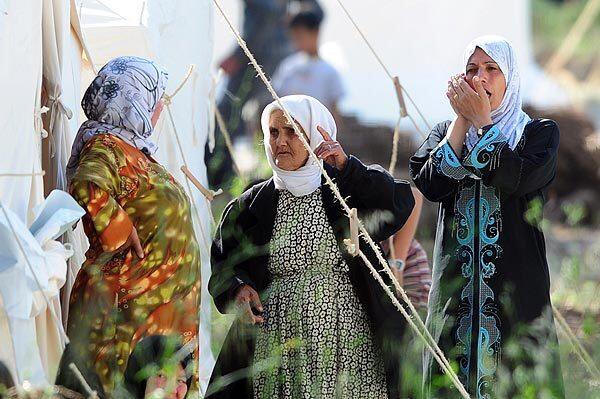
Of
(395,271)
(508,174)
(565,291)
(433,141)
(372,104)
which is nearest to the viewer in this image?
(565,291)

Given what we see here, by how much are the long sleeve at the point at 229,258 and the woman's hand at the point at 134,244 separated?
39cm

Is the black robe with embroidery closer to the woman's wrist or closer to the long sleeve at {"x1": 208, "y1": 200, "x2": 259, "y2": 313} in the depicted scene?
the woman's wrist

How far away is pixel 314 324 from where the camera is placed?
16.1ft

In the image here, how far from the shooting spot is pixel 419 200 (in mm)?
6434

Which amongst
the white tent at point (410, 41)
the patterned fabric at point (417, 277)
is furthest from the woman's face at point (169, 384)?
the white tent at point (410, 41)

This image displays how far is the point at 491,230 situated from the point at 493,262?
93 mm

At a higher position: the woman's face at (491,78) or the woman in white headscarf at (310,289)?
the woman's face at (491,78)

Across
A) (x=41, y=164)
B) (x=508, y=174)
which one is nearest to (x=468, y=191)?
(x=508, y=174)

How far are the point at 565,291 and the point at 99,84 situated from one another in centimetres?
146

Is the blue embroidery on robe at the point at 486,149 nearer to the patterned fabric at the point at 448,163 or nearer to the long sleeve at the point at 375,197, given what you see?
the patterned fabric at the point at 448,163

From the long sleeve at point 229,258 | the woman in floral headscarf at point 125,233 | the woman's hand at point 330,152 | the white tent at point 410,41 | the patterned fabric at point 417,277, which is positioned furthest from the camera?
the white tent at point 410,41

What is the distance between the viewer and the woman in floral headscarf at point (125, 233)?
4609mm

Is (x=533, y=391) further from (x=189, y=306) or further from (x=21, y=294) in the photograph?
(x=21, y=294)

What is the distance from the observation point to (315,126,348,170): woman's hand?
→ 4.85m
